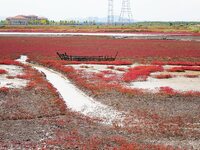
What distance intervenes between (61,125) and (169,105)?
→ 9.52m

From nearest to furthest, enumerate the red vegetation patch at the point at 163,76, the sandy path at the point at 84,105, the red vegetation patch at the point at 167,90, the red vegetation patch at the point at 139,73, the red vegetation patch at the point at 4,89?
the sandy path at the point at 84,105 → the red vegetation patch at the point at 4,89 → the red vegetation patch at the point at 167,90 → the red vegetation patch at the point at 139,73 → the red vegetation patch at the point at 163,76

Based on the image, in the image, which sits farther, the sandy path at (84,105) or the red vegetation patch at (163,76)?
the red vegetation patch at (163,76)

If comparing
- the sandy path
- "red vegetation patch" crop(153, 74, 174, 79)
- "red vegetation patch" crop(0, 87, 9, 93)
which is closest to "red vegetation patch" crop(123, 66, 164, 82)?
"red vegetation patch" crop(153, 74, 174, 79)

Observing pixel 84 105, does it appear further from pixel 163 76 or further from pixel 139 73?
pixel 139 73

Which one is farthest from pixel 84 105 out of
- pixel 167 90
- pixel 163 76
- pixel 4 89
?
pixel 163 76

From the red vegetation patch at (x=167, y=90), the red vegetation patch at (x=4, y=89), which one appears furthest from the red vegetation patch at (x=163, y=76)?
the red vegetation patch at (x=4, y=89)

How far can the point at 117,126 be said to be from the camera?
75.1ft

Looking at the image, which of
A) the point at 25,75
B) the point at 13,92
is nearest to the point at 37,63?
the point at 25,75

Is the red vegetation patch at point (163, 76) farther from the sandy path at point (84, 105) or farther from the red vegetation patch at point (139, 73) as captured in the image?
the sandy path at point (84, 105)

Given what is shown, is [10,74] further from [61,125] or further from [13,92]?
[61,125]

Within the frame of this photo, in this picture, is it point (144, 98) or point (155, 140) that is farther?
point (144, 98)

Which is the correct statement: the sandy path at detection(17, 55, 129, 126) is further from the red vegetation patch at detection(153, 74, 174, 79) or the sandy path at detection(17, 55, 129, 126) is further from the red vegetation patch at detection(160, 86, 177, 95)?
the red vegetation patch at detection(153, 74, 174, 79)


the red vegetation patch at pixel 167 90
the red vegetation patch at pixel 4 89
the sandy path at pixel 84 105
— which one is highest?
the red vegetation patch at pixel 4 89

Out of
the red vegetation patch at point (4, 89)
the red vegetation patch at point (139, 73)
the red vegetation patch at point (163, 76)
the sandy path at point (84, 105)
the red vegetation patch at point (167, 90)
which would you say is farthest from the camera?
the red vegetation patch at point (163, 76)
